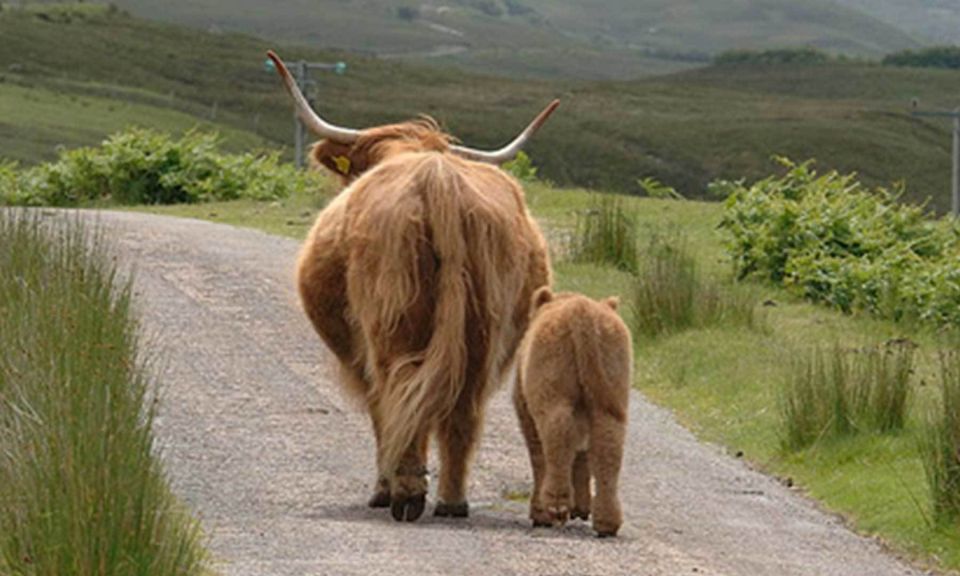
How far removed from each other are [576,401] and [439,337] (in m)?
0.65

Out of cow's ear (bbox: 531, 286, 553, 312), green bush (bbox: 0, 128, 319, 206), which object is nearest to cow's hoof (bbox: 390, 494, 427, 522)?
cow's ear (bbox: 531, 286, 553, 312)

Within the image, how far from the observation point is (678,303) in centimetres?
1655

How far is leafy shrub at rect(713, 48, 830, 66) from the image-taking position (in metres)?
162

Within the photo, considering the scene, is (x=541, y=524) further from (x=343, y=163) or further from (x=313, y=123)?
(x=313, y=123)

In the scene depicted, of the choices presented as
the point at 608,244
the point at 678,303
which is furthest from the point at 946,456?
the point at 608,244

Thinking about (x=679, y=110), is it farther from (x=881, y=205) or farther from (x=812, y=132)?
(x=881, y=205)

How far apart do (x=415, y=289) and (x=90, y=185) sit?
67.7ft

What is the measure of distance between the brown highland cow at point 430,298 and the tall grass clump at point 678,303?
671cm

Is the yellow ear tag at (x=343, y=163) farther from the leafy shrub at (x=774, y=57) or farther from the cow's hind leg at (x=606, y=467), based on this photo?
the leafy shrub at (x=774, y=57)

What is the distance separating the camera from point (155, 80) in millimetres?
95875

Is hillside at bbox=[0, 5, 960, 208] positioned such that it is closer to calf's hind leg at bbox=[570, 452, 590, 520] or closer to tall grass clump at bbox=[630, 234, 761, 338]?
tall grass clump at bbox=[630, 234, 761, 338]

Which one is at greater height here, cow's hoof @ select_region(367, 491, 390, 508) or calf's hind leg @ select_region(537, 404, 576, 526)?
calf's hind leg @ select_region(537, 404, 576, 526)

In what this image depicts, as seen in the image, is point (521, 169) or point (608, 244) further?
point (521, 169)

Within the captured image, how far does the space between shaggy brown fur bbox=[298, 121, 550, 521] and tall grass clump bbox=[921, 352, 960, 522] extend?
Answer: 2.15 m
